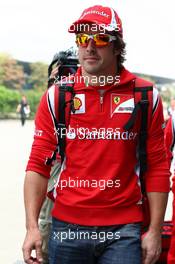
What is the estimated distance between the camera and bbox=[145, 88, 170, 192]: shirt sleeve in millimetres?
2459

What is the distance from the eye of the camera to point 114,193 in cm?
240

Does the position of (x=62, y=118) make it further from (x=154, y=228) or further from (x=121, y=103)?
(x=154, y=228)

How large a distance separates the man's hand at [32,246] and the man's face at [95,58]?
2.39ft

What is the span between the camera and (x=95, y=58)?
8.11 feet

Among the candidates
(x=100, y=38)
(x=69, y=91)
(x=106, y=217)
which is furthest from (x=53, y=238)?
(x=100, y=38)

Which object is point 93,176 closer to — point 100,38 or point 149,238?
point 149,238

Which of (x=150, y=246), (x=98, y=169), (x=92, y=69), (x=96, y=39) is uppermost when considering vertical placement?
(x=96, y=39)

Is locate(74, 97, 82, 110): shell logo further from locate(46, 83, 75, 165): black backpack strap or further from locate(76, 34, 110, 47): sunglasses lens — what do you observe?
locate(76, 34, 110, 47): sunglasses lens

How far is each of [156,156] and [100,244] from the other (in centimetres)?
45

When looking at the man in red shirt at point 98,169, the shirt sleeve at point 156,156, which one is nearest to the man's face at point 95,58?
the man in red shirt at point 98,169

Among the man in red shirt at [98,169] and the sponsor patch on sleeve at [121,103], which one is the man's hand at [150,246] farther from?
the sponsor patch on sleeve at [121,103]

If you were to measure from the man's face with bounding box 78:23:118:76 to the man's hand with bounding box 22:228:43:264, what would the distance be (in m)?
0.73

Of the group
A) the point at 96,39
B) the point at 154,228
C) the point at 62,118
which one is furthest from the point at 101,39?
the point at 154,228

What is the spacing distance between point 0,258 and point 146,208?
2917 mm
